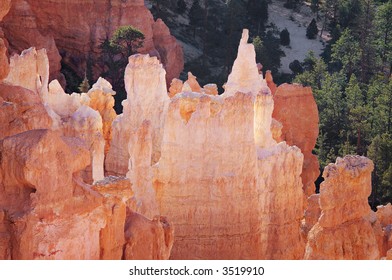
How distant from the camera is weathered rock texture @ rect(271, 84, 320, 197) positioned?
34031 millimetres

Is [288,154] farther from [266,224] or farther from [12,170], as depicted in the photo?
[12,170]

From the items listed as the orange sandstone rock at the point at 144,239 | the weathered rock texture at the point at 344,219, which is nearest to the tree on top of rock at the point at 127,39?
the weathered rock texture at the point at 344,219

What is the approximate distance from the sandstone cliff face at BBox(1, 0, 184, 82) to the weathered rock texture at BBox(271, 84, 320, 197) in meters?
12.4

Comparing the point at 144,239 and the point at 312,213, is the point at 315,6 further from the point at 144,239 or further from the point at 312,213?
the point at 144,239

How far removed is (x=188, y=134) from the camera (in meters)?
23.7

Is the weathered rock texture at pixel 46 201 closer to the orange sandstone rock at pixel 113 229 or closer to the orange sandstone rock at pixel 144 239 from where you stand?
the orange sandstone rock at pixel 113 229

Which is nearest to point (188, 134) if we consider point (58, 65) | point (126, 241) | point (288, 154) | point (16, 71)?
point (288, 154)

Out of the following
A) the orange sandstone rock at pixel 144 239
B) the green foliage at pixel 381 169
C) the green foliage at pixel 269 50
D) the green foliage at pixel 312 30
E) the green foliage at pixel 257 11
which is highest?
the green foliage at pixel 257 11

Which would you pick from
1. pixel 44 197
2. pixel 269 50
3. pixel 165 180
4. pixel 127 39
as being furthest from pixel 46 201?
pixel 269 50

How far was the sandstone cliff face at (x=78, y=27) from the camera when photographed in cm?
4469

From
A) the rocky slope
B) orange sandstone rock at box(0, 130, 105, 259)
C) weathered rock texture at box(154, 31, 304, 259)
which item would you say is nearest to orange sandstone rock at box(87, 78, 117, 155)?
the rocky slope

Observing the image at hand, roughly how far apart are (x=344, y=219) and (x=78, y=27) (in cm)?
2828

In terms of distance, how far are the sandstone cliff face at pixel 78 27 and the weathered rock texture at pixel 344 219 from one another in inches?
1011

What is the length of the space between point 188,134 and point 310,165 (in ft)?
32.3
